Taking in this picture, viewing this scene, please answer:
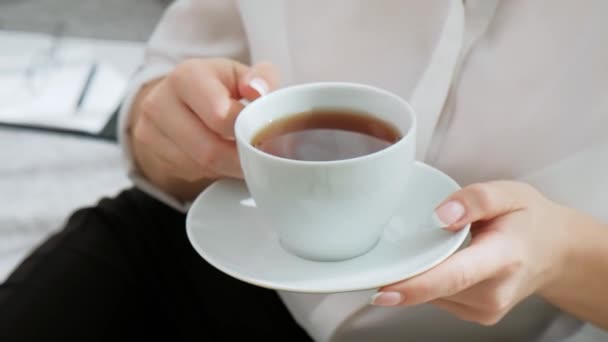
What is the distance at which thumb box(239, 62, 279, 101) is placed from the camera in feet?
1.62

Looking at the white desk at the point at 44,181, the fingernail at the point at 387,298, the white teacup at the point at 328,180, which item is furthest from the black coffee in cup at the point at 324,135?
the white desk at the point at 44,181

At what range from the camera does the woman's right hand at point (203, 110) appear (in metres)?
0.49

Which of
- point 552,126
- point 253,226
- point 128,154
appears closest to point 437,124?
point 552,126

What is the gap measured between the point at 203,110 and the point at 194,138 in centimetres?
3

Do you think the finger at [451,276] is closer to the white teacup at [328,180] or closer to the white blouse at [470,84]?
the white teacup at [328,180]

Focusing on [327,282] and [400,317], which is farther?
[400,317]

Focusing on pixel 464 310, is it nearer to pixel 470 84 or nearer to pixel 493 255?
pixel 493 255

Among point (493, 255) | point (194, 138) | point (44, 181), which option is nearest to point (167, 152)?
point (194, 138)

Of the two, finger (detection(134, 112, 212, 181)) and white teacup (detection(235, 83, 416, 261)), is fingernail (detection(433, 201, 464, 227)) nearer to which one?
white teacup (detection(235, 83, 416, 261))

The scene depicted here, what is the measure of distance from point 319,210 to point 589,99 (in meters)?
0.26

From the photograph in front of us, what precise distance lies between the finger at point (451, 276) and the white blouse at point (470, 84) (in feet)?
0.56

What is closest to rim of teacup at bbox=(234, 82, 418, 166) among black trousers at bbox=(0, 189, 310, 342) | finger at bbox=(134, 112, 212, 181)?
finger at bbox=(134, 112, 212, 181)

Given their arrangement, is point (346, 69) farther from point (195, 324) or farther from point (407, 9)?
point (195, 324)

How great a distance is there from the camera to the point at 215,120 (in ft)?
1.60
